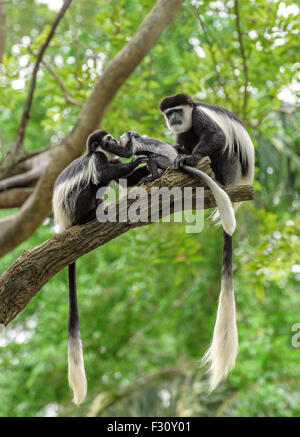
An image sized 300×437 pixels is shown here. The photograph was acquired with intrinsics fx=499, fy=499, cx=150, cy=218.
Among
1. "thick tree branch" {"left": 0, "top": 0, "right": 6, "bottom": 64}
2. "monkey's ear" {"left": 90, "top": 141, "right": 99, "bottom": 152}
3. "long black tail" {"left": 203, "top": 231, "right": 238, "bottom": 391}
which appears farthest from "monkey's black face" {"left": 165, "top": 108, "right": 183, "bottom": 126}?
"thick tree branch" {"left": 0, "top": 0, "right": 6, "bottom": 64}

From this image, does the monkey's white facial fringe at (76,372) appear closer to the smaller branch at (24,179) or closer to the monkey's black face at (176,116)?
the monkey's black face at (176,116)

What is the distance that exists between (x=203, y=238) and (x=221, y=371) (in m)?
3.51

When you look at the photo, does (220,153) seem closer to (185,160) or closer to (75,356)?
(185,160)

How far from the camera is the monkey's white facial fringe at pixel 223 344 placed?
2.08 meters

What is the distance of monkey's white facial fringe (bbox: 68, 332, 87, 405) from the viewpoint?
2.12m

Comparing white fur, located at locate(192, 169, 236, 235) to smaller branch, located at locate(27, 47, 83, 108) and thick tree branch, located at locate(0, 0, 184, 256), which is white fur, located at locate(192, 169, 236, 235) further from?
smaller branch, located at locate(27, 47, 83, 108)

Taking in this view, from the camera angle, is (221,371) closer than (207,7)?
Yes

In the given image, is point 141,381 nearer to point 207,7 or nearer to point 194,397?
point 194,397

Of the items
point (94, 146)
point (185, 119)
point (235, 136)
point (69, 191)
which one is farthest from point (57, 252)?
point (235, 136)

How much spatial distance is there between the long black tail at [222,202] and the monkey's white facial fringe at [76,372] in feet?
3.02

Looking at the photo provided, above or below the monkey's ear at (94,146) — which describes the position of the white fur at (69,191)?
below

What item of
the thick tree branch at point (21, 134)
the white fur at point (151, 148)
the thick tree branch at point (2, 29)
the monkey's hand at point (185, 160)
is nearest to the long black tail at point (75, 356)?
the white fur at point (151, 148)
